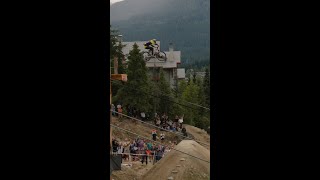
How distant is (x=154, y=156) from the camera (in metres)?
10.5

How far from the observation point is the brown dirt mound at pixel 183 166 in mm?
9133

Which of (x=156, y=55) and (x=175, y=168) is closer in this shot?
(x=175, y=168)

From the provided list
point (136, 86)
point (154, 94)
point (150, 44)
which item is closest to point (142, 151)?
point (154, 94)

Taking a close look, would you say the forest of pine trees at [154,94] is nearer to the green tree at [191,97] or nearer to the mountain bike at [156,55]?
the green tree at [191,97]

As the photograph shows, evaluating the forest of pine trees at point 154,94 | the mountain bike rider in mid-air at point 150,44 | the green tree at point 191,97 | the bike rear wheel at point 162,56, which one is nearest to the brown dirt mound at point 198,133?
the forest of pine trees at point 154,94

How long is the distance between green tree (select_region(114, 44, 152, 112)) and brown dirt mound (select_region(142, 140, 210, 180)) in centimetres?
246

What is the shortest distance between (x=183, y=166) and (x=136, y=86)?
3759 mm

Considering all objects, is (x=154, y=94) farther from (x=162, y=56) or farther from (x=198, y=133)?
(x=198, y=133)

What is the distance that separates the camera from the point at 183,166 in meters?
9.57

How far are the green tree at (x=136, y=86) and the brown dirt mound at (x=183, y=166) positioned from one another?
246 cm
